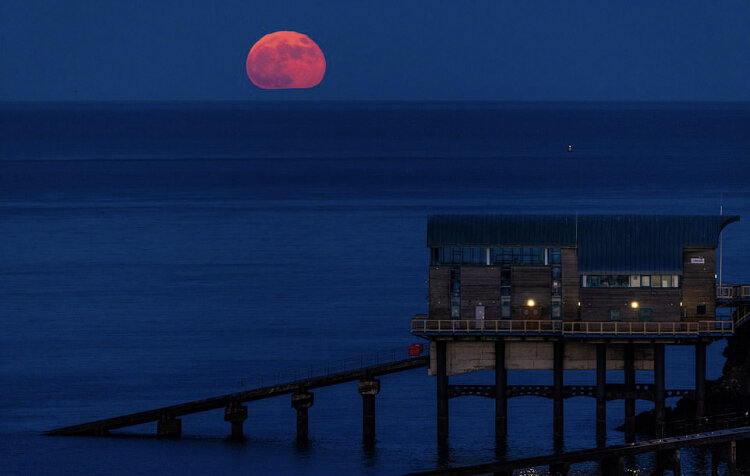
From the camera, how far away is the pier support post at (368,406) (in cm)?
6906

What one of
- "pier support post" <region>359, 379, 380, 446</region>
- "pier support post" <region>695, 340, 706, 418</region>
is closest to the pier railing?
"pier support post" <region>695, 340, 706, 418</region>

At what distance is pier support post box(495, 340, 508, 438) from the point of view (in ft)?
219

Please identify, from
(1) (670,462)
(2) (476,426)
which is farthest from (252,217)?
(1) (670,462)

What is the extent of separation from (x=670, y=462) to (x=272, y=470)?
1716cm

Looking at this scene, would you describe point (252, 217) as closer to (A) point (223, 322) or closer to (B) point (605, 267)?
(A) point (223, 322)

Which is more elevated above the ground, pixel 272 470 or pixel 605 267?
pixel 605 267

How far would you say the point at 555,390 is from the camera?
67750mm

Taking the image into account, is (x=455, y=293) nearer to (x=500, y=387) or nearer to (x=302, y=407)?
(x=500, y=387)

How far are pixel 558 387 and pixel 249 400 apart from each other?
1375 cm

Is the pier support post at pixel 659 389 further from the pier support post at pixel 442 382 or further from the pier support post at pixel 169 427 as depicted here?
the pier support post at pixel 169 427

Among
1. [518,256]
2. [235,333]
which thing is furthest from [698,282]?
[235,333]

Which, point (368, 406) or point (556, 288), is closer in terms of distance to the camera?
point (556, 288)

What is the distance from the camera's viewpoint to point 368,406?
71.0 m

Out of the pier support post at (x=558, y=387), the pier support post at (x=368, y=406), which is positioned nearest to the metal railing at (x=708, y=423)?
the pier support post at (x=558, y=387)
